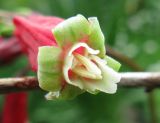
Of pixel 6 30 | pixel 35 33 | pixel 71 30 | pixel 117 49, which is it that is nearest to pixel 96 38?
pixel 71 30

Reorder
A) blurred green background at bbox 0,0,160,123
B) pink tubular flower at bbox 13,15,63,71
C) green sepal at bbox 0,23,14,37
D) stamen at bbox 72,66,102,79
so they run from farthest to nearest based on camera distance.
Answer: blurred green background at bbox 0,0,160,123, green sepal at bbox 0,23,14,37, pink tubular flower at bbox 13,15,63,71, stamen at bbox 72,66,102,79

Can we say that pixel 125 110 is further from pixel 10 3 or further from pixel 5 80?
pixel 5 80

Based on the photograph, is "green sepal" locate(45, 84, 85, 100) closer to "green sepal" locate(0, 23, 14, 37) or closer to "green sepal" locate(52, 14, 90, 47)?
"green sepal" locate(52, 14, 90, 47)

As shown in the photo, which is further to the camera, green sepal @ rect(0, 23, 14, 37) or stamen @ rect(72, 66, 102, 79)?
green sepal @ rect(0, 23, 14, 37)

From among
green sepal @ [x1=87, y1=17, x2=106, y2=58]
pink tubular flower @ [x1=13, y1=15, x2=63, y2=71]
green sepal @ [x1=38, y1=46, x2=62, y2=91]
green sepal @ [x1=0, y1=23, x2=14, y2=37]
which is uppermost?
green sepal @ [x1=87, y1=17, x2=106, y2=58]

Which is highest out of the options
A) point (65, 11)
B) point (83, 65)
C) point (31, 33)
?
point (83, 65)

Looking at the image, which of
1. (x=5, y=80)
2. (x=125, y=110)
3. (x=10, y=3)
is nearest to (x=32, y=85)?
(x=5, y=80)

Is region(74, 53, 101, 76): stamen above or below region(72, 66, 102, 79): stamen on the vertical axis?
above

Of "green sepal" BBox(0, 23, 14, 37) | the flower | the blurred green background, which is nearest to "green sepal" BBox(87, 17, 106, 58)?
the flower
